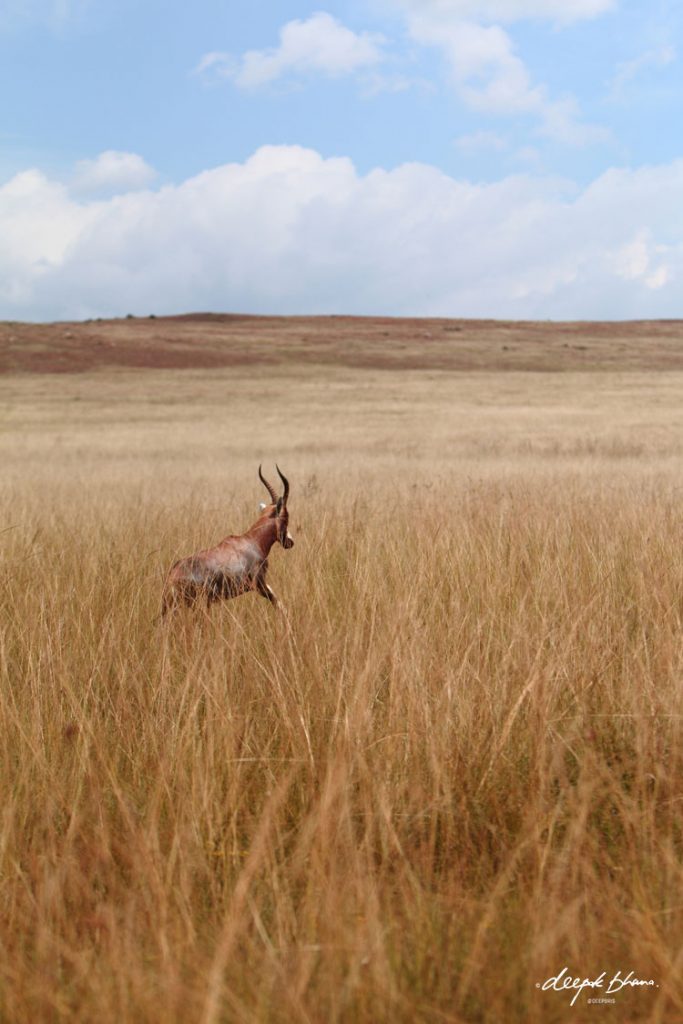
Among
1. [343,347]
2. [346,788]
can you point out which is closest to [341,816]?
[346,788]

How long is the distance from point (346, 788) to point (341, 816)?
105 mm

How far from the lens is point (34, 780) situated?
260 cm

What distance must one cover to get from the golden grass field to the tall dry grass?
11 millimetres

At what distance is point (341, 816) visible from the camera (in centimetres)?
193

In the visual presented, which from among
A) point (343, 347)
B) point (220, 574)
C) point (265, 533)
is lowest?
point (220, 574)

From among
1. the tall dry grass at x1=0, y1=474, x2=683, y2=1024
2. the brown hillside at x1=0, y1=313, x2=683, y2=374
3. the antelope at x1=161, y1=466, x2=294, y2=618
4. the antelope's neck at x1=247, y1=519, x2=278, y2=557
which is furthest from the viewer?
the brown hillside at x1=0, y1=313, x2=683, y2=374

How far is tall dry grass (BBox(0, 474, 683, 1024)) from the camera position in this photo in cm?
169

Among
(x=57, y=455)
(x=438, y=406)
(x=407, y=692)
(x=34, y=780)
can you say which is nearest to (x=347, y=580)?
(x=407, y=692)

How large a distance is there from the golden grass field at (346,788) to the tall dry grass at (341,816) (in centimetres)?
1

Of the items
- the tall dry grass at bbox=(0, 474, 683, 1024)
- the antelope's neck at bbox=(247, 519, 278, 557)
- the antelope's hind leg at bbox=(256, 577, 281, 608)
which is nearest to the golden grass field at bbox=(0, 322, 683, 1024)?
the tall dry grass at bbox=(0, 474, 683, 1024)

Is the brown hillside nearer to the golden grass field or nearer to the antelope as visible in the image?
the golden grass field

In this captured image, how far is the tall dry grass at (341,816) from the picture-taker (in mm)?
1689

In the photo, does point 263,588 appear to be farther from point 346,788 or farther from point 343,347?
point 343,347

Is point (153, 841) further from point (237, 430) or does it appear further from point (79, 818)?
point (237, 430)
